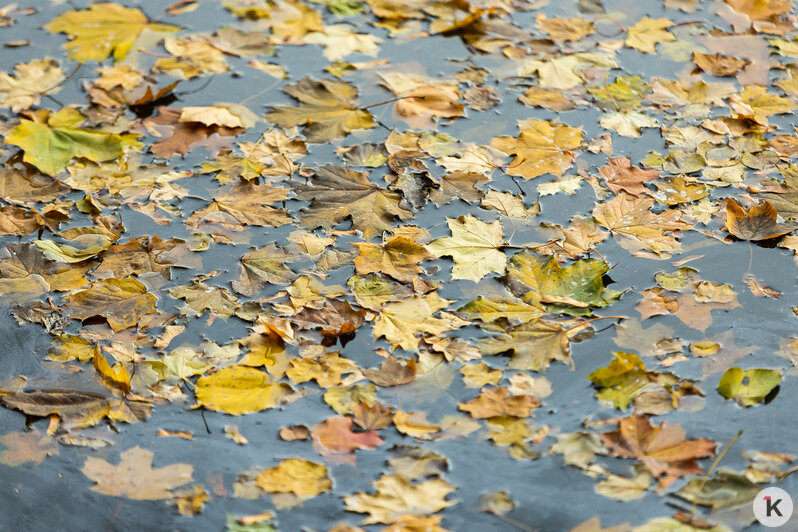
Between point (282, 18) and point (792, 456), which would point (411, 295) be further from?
point (282, 18)

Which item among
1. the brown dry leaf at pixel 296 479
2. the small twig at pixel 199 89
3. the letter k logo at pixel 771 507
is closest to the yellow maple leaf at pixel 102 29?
the small twig at pixel 199 89

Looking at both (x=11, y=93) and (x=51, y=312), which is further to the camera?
(x=11, y=93)

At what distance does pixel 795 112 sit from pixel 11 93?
2.68m

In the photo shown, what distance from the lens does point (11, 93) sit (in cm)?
260

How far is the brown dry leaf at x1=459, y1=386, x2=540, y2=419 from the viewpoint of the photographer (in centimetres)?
160

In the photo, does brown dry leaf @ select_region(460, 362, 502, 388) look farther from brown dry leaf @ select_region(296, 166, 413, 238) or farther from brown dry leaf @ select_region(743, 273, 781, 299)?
brown dry leaf @ select_region(743, 273, 781, 299)

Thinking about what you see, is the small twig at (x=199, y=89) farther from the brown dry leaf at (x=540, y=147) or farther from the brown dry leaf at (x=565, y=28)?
the brown dry leaf at (x=565, y=28)

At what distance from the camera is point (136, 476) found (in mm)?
1515

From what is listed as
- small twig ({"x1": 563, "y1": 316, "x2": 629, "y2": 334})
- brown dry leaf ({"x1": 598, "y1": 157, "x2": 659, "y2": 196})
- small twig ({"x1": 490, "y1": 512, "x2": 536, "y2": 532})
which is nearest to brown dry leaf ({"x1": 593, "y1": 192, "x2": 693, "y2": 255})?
brown dry leaf ({"x1": 598, "y1": 157, "x2": 659, "y2": 196})

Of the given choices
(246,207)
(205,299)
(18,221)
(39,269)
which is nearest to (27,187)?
(18,221)

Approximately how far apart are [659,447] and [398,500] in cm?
54

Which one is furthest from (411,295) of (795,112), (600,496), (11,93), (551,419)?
(11,93)

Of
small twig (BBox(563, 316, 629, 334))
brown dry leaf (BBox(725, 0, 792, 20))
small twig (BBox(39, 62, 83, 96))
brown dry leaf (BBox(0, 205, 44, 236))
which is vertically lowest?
small twig (BBox(563, 316, 629, 334))

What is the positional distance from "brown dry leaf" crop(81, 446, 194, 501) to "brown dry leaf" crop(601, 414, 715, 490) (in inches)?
35.1
